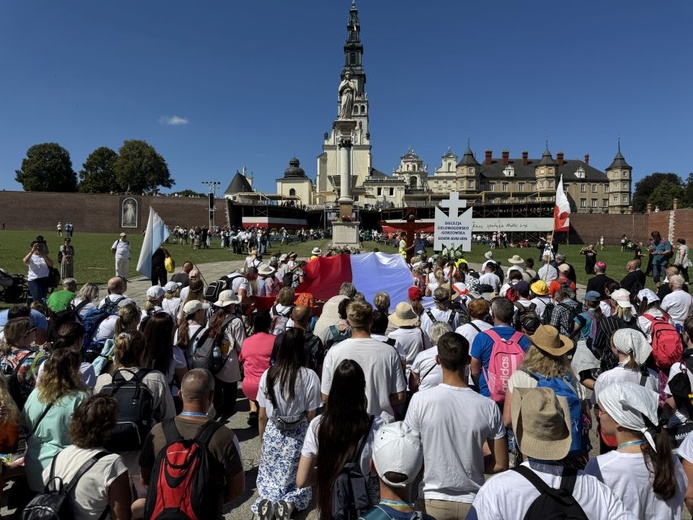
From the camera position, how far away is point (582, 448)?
3.29m

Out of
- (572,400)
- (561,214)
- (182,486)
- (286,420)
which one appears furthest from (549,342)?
(561,214)

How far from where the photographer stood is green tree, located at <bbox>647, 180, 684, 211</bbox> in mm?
83312

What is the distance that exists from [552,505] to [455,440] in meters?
0.98

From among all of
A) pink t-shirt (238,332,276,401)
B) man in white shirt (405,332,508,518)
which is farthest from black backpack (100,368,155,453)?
man in white shirt (405,332,508,518)

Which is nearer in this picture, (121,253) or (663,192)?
(121,253)

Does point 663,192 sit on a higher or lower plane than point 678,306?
higher

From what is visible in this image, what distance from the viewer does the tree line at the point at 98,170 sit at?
75375 mm

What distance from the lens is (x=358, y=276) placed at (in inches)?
483

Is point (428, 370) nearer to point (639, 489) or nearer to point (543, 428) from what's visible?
point (639, 489)

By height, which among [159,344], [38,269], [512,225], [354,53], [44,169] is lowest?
[159,344]

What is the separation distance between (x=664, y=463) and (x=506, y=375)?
6.23 feet

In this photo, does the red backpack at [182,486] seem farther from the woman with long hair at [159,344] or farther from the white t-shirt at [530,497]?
the woman with long hair at [159,344]

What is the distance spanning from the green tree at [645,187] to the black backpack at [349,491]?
115194 mm

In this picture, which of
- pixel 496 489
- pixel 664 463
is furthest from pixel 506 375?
pixel 496 489
